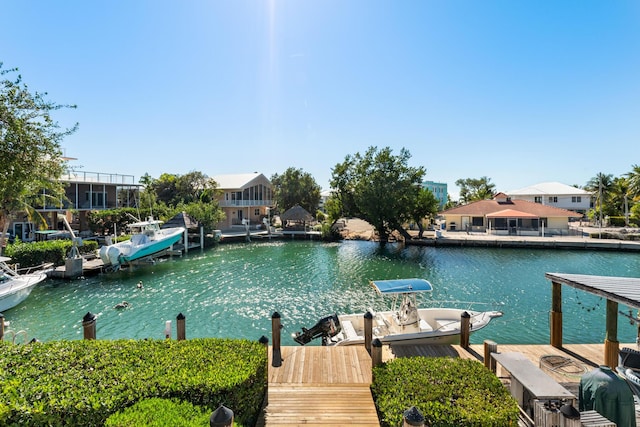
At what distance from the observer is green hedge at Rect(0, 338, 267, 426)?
3990 mm

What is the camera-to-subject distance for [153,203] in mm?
37938

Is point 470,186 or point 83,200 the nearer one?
point 83,200

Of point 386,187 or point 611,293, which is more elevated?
point 386,187

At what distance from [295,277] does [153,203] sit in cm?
2449

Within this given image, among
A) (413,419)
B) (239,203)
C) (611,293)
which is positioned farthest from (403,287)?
(239,203)

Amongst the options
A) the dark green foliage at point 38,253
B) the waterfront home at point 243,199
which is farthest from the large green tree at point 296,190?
the dark green foliage at point 38,253

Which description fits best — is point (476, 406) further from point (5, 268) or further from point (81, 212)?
point (81, 212)

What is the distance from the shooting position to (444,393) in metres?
4.61

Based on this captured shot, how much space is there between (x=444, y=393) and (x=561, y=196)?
210 ft

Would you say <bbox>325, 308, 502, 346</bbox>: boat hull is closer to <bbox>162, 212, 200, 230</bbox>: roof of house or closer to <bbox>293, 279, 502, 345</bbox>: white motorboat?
<bbox>293, 279, 502, 345</bbox>: white motorboat

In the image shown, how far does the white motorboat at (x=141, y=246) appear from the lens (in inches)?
873

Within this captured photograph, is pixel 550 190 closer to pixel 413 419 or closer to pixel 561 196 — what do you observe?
pixel 561 196

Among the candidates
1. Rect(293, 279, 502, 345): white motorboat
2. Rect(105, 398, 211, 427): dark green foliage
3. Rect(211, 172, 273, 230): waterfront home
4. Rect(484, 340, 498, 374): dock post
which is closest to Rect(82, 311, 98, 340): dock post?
Rect(105, 398, 211, 427): dark green foliage

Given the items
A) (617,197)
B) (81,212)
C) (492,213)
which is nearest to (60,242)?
(81,212)
